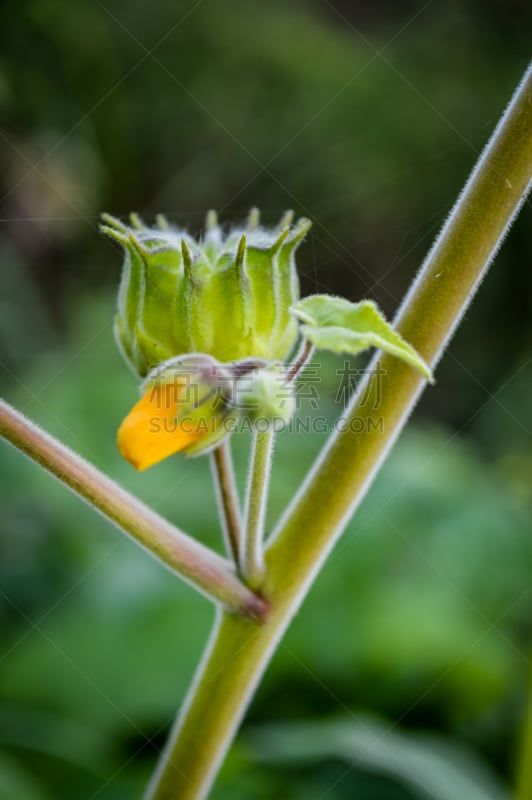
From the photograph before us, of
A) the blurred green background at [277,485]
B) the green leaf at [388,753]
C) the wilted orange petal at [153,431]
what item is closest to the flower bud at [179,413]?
the wilted orange petal at [153,431]

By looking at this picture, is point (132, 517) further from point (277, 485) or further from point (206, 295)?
point (277, 485)

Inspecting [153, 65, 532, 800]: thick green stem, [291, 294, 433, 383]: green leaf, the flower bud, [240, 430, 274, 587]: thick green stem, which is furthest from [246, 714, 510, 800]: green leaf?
[291, 294, 433, 383]: green leaf

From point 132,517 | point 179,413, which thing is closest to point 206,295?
point 179,413

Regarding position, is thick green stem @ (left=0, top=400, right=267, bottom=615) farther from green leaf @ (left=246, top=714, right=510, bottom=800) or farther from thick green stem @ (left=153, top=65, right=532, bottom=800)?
green leaf @ (left=246, top=714, right=510, bottom=800)

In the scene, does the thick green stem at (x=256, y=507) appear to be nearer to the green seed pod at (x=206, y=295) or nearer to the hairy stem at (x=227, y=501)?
the hairy stem at (x=227, y=501)

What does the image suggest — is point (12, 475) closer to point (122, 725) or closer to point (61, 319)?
point (122, 725)

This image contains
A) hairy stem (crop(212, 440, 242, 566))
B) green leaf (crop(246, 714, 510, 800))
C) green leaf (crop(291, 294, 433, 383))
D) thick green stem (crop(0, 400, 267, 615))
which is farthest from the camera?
green leaf (crop(246, 714, 510, 800))
